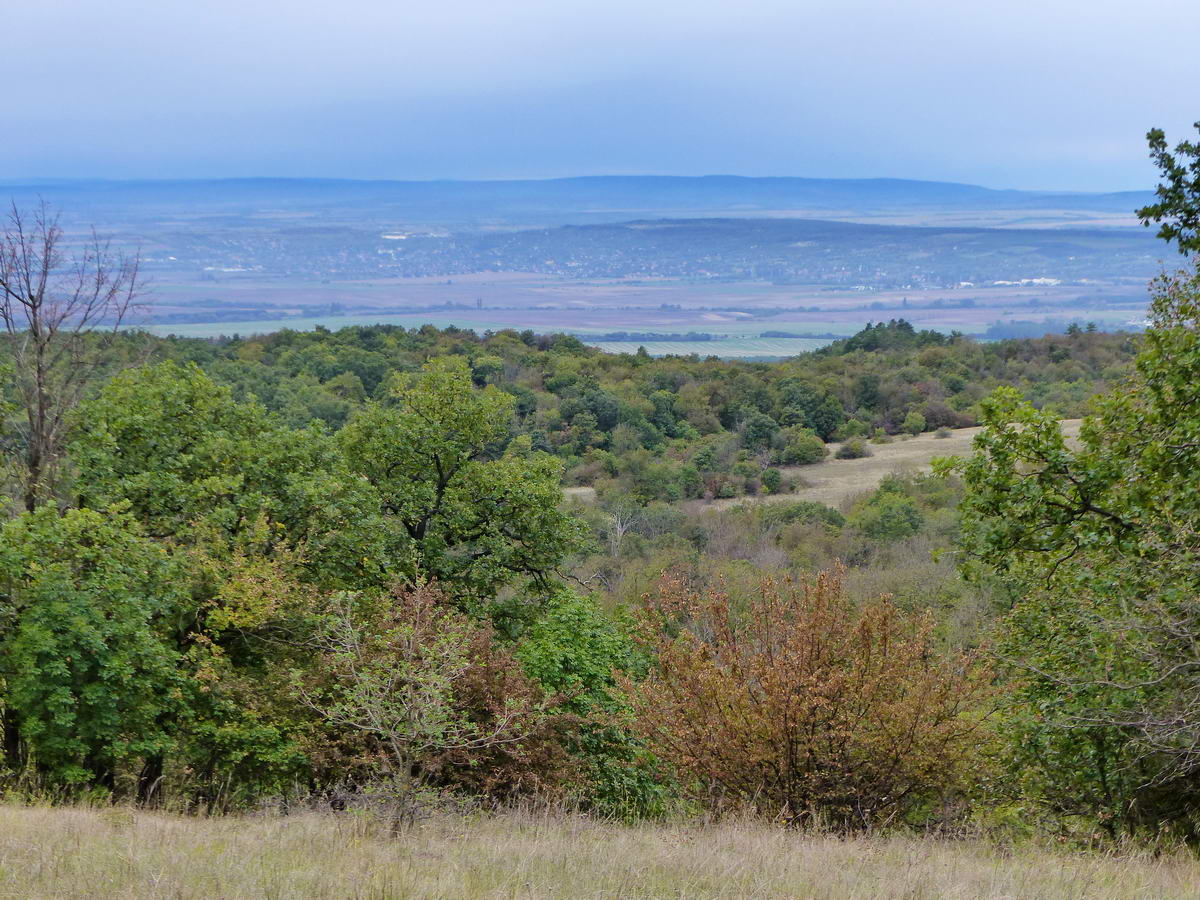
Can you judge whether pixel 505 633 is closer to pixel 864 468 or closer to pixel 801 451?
pixel 864 468

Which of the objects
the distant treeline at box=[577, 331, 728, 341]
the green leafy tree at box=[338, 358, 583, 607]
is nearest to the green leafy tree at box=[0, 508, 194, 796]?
the green leafy tree at box=[338, 358, 583, 607]

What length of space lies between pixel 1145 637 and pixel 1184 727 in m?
Answer: 1.05

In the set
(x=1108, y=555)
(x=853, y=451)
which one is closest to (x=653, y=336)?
(x=853, y=451)

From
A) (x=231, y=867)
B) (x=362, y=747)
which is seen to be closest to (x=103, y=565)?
(x=362, y=747)

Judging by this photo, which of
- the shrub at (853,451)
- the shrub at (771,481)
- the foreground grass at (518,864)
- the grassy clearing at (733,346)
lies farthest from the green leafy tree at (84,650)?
the grassy clearing at (733,346)

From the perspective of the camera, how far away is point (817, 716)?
1044cm

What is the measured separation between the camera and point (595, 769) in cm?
A: 1566

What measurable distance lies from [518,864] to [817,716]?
3.95 m

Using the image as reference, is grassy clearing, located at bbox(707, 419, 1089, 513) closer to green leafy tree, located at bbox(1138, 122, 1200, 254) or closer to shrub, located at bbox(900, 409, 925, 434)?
shrub, located at bbox(900, 409, 925, 434)

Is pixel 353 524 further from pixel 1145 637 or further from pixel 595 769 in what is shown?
pixel 1145 637

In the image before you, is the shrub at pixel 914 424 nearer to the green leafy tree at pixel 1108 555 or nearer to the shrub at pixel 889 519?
the shrub at pixel 889 519

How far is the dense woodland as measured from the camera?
412 inches

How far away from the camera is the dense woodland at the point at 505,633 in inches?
412

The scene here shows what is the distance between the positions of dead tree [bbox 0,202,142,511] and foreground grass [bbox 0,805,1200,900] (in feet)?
34.8
